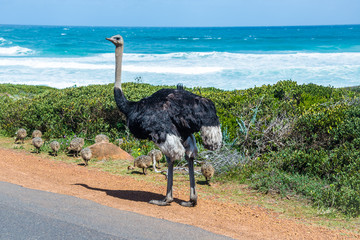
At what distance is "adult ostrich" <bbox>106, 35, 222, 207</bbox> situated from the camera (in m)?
6.01

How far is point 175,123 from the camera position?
20.4 feet

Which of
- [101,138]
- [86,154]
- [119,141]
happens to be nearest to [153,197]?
[86,154]

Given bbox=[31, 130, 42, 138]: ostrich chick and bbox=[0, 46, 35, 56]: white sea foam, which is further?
bbox=[0, 46, 35, 56]: white sea foam

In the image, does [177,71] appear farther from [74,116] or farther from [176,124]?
[176,124]

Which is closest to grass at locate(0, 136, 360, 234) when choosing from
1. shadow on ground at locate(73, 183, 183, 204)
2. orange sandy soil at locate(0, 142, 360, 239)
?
orange sandy soil at locate(0, 142, 360, 239)

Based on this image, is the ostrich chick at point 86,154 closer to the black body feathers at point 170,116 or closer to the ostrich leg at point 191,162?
the black body feathers at point 170,116

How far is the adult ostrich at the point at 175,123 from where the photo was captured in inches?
237

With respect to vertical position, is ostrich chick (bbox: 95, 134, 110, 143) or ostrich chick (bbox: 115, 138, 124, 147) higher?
ostrich chick (bbox: 95, 134, 110, 143)

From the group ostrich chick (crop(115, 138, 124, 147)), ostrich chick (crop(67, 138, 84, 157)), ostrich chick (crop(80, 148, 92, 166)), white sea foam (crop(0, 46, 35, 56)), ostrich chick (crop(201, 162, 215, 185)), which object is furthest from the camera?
white sea foam (crop(0, 46, 35, 56))

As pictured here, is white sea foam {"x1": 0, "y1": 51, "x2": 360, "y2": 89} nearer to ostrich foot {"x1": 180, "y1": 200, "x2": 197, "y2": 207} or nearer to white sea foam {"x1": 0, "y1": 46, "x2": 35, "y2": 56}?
white sea foam {"x1": 0, "y1": 46, "x2": 35, "y2": 56}

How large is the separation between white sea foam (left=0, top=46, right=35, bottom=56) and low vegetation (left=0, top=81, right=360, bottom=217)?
48.5m

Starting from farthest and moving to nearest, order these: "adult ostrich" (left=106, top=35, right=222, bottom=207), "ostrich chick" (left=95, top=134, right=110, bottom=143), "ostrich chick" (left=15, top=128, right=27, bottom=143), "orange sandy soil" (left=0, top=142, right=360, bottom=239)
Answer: "ostrich chick" (left=15, top=128, right=27, bottom=143) → "ostrich chick" (left=95, top=134, right=110, bottom=143) → "adult ostrich" (left=106, top=35, right=222, bottom=207) → "orange sandy soil" (left=0, top=142, right=360, bottom=239)

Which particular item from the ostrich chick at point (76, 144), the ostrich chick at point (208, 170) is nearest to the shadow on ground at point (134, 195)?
the ostrich chick at point (208, 170)

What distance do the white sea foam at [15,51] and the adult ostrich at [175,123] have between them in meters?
55.2
